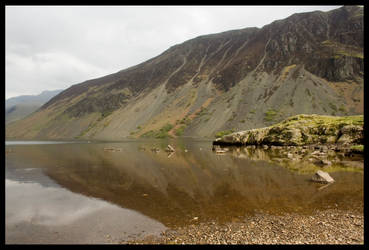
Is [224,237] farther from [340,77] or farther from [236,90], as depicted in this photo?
[340,77]

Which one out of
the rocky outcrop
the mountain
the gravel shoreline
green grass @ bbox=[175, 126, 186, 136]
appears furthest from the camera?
green grass @ bbox=[175, 126, 186, 136]

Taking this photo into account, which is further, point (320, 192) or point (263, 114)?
point (263, 114)

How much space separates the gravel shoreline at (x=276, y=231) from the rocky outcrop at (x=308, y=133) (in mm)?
40710

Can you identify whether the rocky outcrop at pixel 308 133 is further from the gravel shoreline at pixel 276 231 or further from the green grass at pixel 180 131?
the green grass at pixel 180 131

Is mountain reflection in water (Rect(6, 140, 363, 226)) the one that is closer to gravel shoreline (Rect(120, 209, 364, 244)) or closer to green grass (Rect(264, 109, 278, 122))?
gravel shoreline (Rect(120, 209, 364, 244))

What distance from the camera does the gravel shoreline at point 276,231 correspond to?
11.1 meters

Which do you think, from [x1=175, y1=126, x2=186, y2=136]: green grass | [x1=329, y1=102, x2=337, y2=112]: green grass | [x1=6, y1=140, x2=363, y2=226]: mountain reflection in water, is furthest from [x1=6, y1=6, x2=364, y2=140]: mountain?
[x1=6, y1=140, x2=363, y2=226]: mountain reflection in water

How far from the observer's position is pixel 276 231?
1210 cm

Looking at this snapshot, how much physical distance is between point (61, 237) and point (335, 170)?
28.1m

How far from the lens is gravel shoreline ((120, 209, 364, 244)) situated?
11.1 metres

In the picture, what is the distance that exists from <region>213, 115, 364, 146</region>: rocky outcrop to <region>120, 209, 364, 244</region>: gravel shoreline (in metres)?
40.7

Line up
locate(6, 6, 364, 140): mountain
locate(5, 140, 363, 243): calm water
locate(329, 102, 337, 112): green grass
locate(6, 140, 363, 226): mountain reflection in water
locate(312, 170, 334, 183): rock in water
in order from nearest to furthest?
locate(5, 140, 363, 243): calm water
locate(6, 140, 363, 226): mountain reflection in water
locate(312, 170, 334, 183): rock in water
locate(329, 102, 337, 112): green grass
locate(6, 6, 364, 140): mountain

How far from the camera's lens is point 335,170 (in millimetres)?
27234
